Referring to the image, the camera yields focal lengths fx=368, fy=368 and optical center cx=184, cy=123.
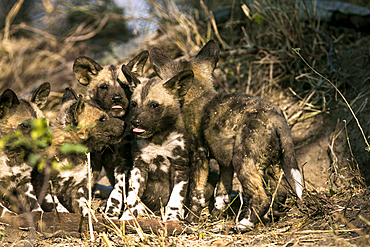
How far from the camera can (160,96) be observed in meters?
4.07

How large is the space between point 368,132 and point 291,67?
1.84 metres

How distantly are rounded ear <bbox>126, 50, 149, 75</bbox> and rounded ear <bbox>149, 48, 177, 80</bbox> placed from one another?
23 centimetres

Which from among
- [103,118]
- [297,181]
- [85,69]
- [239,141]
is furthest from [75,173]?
[297,181]

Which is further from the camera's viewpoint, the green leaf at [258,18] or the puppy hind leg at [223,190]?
the green leaf at [258,18]

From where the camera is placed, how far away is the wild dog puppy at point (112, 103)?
4.24m

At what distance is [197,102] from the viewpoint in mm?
4277

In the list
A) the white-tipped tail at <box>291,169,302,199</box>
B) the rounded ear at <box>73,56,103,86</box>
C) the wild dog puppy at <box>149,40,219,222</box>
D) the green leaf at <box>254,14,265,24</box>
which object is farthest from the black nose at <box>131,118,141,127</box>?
the green leaf at <box>254,14,265,24</box>

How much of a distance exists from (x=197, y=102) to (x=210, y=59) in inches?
28.5

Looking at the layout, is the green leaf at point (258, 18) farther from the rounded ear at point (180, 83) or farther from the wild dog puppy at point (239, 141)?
the rounded ear at point (180, 83)

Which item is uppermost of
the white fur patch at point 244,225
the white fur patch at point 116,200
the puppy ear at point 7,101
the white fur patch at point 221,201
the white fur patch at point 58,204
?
the puppy ear at point 7,101

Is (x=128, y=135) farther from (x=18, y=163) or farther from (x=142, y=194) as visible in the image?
(x=18, y=163)

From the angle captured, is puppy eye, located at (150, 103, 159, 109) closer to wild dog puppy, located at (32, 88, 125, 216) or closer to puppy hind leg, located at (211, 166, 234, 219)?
wild dog puppy, located at (32, 88, 125, 216)

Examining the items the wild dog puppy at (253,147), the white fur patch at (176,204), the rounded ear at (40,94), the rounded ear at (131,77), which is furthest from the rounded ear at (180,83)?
the rounded ear at (40,94)

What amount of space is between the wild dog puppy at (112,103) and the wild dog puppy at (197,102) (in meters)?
0.44
